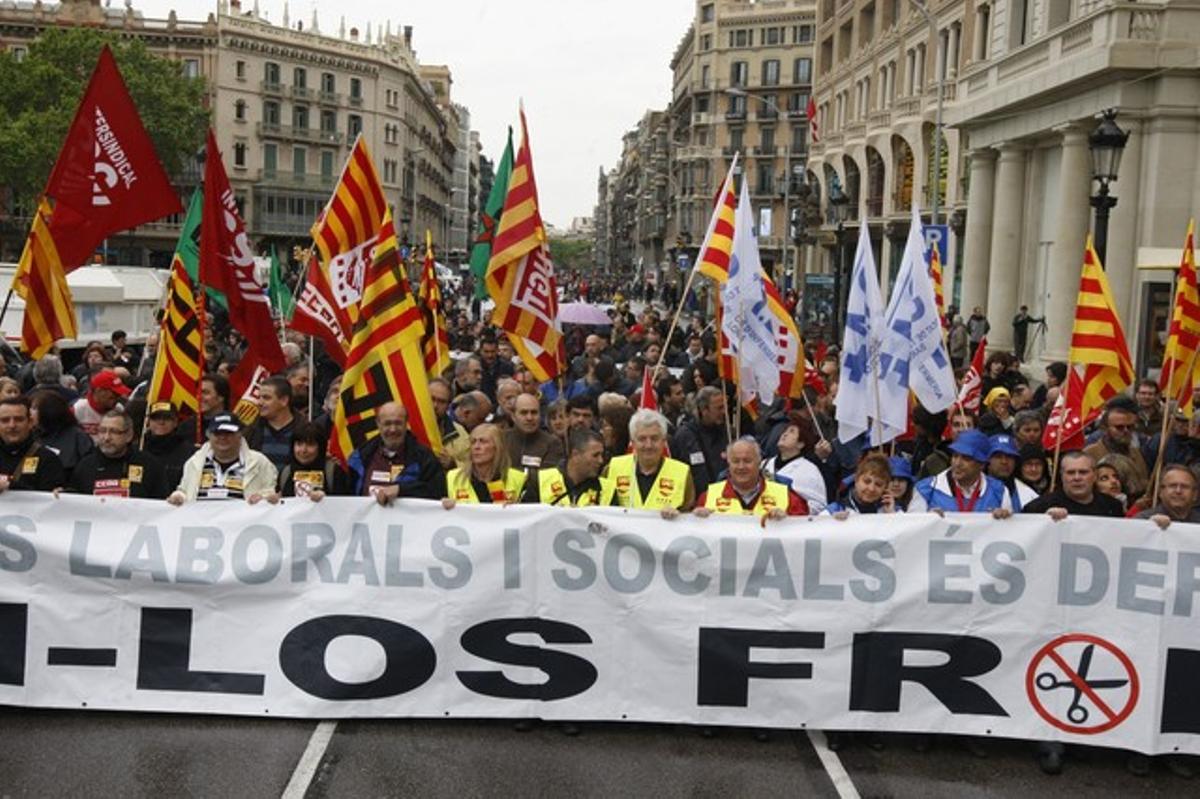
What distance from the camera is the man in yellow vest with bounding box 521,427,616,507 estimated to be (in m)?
7.51

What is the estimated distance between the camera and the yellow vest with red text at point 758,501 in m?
7.05

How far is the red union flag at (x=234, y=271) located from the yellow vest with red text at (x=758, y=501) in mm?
4091

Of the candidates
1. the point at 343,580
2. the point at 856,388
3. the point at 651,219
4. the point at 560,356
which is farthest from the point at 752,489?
the point at 651,219

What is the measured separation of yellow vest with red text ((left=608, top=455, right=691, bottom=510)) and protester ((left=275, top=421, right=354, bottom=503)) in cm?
162

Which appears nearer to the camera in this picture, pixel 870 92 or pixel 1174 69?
pixel 1174 69

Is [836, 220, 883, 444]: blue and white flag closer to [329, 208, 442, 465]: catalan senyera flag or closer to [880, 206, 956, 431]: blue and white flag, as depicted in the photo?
[880, 206, 956, 431]: blue and white flag

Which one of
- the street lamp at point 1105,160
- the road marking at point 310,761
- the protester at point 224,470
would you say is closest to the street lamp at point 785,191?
the street lamp at point 1105,160

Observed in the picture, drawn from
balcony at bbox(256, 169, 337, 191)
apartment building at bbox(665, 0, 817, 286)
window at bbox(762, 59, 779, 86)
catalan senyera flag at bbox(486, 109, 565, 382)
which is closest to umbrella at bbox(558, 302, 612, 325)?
catalan senyera flag at bbox(486, 109, 565, 382)

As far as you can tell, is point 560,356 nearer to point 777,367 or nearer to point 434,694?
point 777,367

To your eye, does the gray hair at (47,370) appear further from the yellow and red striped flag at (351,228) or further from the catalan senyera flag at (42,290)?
the yellow and red striped flag at (351,228)

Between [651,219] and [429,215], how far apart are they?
1167 inches

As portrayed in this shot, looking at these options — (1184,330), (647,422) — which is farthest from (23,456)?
(1184,330)

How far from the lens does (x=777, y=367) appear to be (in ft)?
33.5

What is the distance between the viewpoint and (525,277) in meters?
10.7
